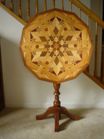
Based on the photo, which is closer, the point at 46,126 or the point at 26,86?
the point at 46,126

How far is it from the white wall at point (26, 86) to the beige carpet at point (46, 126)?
157 mm

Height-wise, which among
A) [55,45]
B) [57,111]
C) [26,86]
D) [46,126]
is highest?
[55,45]

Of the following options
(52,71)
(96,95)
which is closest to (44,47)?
(52,71)

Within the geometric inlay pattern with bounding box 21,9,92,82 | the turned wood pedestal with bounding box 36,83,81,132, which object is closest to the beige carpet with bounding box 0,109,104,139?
the turned wood pedestal with bounding box 36,83,81,132

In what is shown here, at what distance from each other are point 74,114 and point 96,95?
42 centimetres

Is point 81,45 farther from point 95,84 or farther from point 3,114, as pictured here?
point 3,114

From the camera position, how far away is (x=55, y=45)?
93.9 inches

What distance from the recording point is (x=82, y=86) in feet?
9.68

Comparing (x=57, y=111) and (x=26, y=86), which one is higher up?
(x=26, y=86)

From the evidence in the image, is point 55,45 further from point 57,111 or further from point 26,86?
point 26,86

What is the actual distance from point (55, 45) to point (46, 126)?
910mm

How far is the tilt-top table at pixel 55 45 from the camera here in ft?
7.70

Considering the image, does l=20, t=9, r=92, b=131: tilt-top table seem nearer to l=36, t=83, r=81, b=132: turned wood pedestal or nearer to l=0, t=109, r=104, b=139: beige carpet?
l=36, t=83, r=81, b=132: turned wood pedestal

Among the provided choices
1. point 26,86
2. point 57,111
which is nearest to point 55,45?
point 57,111
